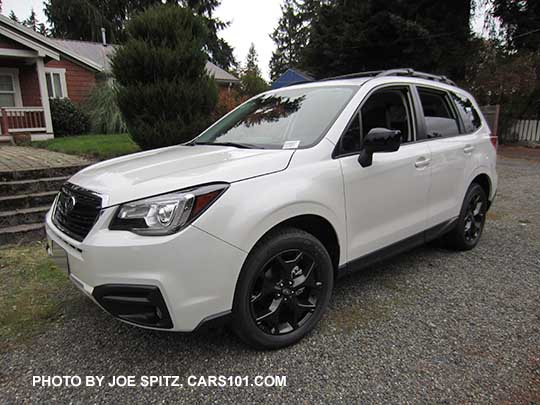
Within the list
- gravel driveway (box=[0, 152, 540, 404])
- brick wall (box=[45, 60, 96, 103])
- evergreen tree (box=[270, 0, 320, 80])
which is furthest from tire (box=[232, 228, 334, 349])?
evergreen tree (box=[270, 0, 320, 80])

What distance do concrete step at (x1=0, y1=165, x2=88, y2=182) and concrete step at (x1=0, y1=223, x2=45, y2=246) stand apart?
92 centimetres

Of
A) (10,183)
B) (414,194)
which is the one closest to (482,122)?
(414,194)

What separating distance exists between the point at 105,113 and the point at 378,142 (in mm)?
12664

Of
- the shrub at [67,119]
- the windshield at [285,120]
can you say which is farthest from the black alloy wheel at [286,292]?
the shrub at [67,119]

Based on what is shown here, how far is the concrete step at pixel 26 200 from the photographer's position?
4.57 meters

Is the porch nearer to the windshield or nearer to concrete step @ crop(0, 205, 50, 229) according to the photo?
concrete step @ crop(0, 205, 50, 229)

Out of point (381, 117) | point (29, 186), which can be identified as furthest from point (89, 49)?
point (381, 117)

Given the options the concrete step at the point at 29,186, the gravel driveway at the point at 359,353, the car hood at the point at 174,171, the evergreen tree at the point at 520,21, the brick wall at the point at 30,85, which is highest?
the evergreen tree at the point at 520,21

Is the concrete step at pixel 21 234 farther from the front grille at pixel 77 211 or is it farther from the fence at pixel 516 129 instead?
the fence at pixel 516 129

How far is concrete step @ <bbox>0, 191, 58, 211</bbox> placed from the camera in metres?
4.57

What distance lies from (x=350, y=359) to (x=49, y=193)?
4.45m

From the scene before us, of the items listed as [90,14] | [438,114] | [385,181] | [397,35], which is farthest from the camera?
[90,14]

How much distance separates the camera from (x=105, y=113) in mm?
13031

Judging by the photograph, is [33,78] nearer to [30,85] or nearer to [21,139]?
[30,85]
